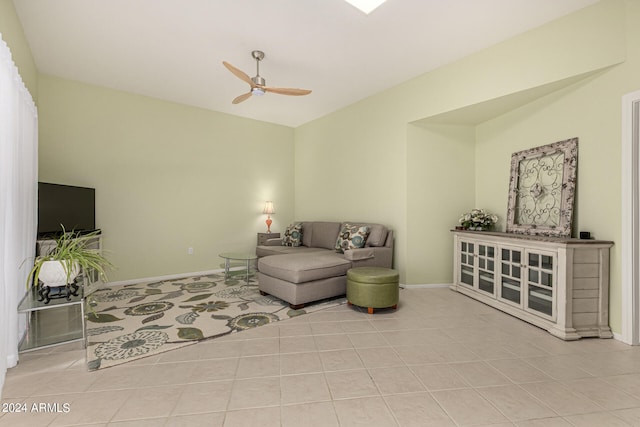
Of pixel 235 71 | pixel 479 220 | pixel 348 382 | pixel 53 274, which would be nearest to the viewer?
pixel 348 382

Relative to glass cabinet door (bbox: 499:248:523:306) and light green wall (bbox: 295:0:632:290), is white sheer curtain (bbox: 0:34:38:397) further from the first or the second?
glass cabinet door (bbox: 499:248:523:306)

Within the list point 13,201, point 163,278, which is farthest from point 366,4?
point 163,278

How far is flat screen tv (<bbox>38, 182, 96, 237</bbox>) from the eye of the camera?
331 cm

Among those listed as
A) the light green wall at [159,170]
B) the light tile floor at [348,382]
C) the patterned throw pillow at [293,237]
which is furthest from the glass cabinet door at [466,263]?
the light green wall at [159,170]

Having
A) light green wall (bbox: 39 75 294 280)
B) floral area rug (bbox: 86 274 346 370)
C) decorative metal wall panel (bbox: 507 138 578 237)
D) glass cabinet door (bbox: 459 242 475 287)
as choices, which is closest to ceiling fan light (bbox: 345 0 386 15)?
decorative metal wall panel (bbox: 507 138 578 237)

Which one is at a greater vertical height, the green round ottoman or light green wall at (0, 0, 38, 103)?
light green wall at (0, 0, 38, 103)

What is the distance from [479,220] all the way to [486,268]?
25.9 inches

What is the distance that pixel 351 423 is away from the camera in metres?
1.54

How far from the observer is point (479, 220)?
382 centimetres

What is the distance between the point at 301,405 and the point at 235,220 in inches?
168

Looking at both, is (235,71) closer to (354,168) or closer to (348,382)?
(354,168)

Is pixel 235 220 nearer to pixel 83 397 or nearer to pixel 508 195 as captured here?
pixel 83 397

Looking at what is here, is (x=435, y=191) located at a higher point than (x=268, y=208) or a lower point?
higher

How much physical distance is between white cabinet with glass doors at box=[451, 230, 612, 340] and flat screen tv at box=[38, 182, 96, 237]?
5.03 m
